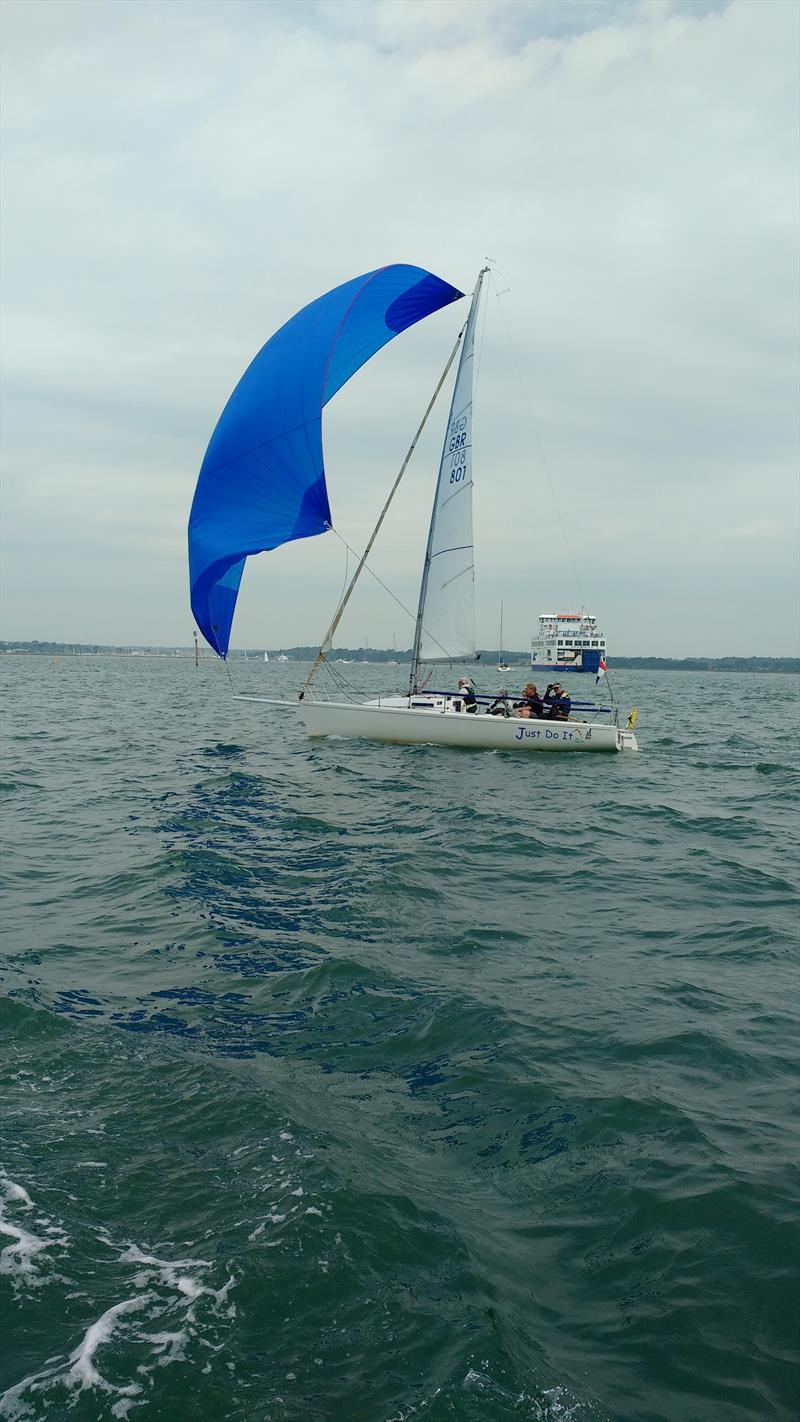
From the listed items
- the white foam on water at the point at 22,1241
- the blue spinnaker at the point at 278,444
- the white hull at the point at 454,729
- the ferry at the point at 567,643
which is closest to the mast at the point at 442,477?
the white hull at the point at 454,729

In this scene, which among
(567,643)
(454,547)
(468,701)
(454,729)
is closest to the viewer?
(454,729)

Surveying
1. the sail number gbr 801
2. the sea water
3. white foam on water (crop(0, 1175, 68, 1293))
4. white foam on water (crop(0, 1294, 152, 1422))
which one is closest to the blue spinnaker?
the sail number gbr 801

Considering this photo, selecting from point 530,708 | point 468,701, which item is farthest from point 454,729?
point 530,708

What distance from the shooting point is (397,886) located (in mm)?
7691

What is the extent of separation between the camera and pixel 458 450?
18.9 m

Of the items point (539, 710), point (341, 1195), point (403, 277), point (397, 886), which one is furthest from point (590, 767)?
point (341, 1195)

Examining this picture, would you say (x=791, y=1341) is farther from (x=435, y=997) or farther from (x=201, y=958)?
(x=201, y=958)

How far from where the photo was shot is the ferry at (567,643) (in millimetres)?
108812

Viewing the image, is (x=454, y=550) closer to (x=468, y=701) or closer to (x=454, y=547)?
(x=454, y=547)

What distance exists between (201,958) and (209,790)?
7.07 meters

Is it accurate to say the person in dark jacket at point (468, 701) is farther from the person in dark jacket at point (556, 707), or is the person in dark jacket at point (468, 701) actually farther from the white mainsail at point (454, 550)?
the person in dark jacket at point (556, 707)

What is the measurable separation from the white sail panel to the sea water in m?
10.9

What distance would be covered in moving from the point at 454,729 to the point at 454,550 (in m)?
4.43

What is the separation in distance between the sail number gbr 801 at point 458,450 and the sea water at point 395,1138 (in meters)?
12.2
